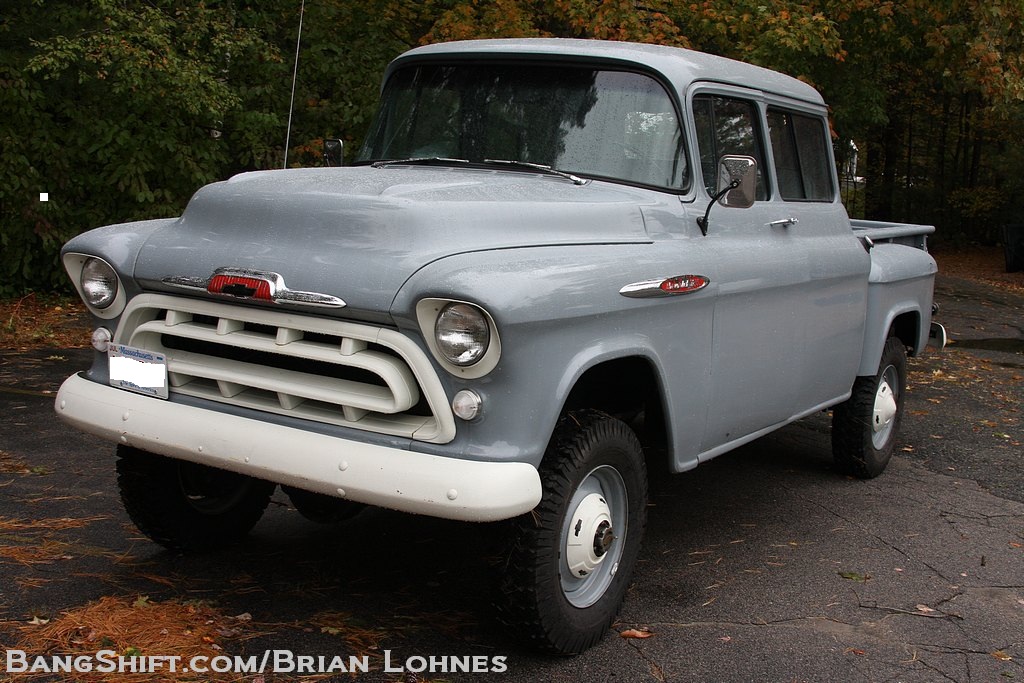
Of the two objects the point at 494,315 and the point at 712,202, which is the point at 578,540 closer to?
the point at 494,315

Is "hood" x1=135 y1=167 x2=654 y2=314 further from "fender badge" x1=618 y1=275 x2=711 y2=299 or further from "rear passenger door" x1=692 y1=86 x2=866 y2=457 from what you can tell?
"rear passenger door" x1=692 y1=86 x2=866 y2=457

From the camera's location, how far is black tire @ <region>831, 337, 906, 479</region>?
6.05m

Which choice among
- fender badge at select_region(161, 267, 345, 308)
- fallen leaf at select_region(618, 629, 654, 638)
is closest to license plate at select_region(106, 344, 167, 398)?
fender badge at select_region(161, 267, 345, 308)

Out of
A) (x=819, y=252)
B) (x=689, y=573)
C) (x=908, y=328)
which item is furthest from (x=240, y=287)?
(x=908, y=328)

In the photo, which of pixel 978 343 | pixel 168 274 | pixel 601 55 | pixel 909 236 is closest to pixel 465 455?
pixel 168 274

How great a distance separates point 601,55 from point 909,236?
10.8 ft

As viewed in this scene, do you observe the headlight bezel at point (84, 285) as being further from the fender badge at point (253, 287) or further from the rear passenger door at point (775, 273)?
the rear passenger door at point (775, 273)

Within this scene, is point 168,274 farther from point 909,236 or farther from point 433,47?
point 909,236

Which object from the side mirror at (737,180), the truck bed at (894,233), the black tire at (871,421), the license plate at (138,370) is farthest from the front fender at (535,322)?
the truck bed at (894,233)

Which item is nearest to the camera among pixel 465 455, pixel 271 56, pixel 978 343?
pixel 465 455

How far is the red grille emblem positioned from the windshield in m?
1.38

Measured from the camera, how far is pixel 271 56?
10461mm

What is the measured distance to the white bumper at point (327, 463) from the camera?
123 inches

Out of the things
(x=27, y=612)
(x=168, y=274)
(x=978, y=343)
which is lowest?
(x=978, y=343)
